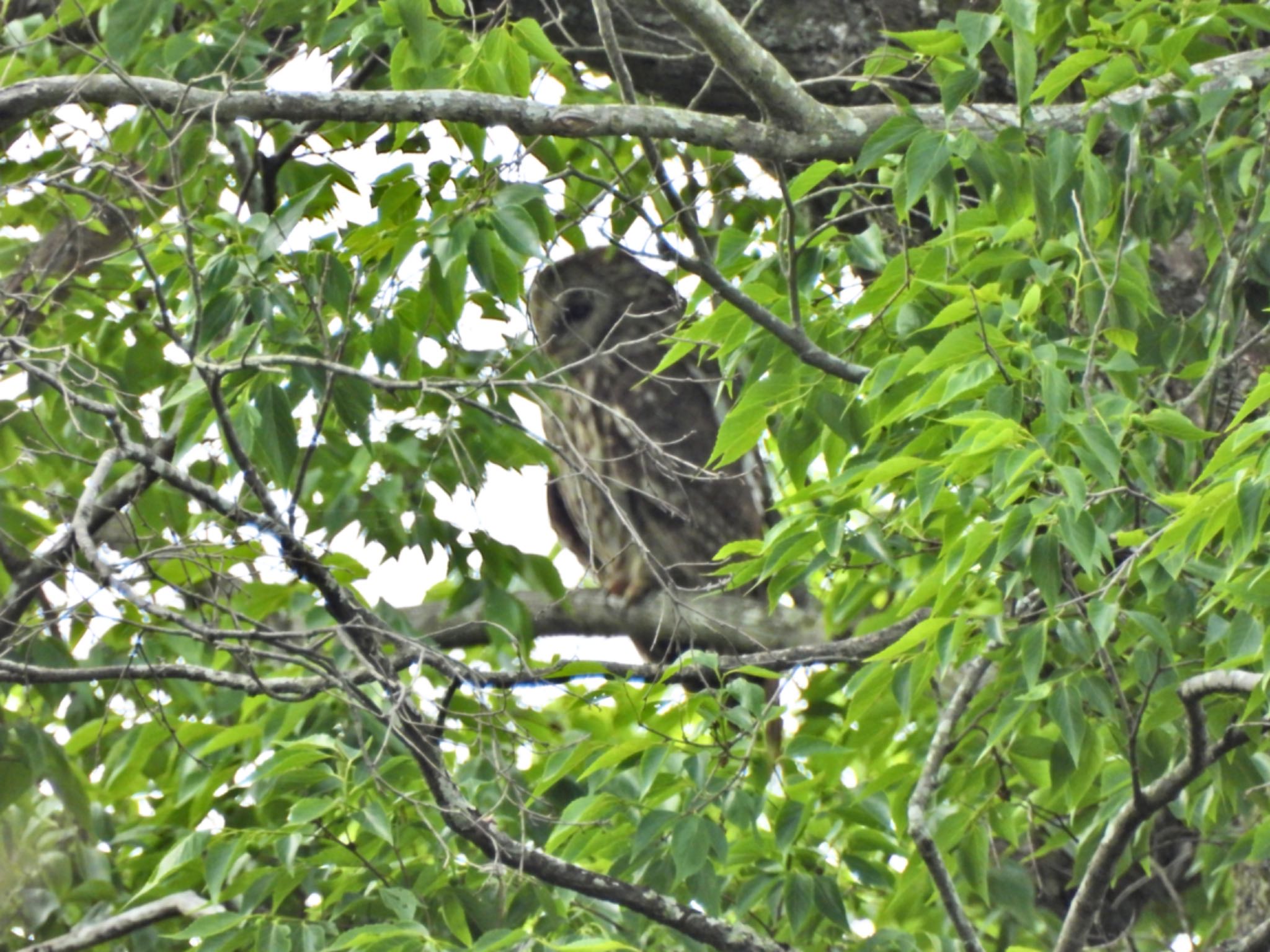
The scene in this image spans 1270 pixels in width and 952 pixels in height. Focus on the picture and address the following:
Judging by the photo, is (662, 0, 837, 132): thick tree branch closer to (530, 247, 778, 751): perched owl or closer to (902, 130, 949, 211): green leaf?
(902, 130, 949, 211): green leaf

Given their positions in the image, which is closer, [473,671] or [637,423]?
[473,671]

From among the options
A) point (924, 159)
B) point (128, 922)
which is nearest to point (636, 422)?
point (128, 922)

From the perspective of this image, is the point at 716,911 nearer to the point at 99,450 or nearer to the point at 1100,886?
the point at 1100,886

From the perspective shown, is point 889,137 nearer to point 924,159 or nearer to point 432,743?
point 924,159

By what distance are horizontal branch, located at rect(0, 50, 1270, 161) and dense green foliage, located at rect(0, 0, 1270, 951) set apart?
2.3 inches

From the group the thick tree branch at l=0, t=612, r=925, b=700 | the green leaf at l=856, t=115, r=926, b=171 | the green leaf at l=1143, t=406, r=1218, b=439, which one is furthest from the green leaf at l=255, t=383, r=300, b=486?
the green leaf at l=1143, t=406, r=1218, b=439

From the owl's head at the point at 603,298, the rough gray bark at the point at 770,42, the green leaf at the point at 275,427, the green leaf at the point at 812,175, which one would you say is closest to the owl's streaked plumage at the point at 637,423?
the owl's head at the point at 603,298

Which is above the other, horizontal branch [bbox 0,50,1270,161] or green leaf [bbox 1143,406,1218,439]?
horizontal branch [bbox 0,50,1270,161]

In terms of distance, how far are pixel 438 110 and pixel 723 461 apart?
0.58 meters

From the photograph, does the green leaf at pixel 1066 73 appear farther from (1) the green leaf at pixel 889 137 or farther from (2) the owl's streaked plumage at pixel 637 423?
(2) the owl's streaked plumage at pixel 637 423

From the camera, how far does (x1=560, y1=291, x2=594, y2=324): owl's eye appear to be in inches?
154

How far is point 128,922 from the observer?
2242mm

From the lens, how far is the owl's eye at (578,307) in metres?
3.91

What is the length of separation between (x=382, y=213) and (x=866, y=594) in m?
1.05
